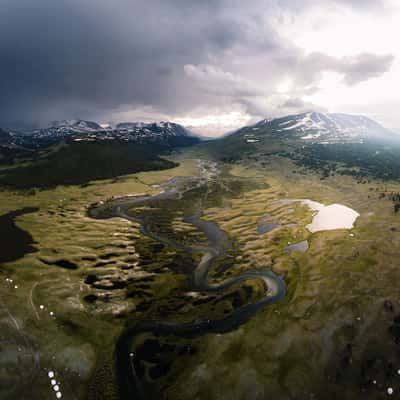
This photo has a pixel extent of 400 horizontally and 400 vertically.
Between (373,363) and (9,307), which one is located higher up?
(9,307)

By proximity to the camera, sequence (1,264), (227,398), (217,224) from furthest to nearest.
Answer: (217,224), (1,264), (227,398)

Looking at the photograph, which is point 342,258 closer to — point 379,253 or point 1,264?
point 379,253

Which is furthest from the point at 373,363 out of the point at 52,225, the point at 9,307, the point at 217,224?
the point at 52,225

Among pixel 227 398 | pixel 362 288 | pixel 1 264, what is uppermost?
pixel 1 264

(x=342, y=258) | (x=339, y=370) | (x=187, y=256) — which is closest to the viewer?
(x=339, y=370)

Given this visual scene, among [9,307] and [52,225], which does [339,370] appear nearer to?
[9,307]

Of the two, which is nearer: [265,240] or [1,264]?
[1,264]
